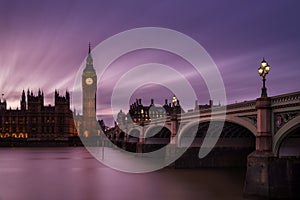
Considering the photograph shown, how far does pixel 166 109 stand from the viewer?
177 m

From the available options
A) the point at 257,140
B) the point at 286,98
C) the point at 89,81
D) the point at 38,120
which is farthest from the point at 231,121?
the point at 89,81

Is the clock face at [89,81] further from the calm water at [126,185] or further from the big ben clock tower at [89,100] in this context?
the calm water at [126,185]

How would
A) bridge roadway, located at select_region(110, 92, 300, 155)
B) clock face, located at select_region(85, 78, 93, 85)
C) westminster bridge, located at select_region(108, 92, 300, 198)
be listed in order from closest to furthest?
westminster bridge, located at select_region(108, 92, 300, 198), bridge roadway, located at select_region(110, 92, 300, 155), clock face, located at select_region(85, 78, 93, 85)

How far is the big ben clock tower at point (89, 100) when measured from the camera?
172 meters

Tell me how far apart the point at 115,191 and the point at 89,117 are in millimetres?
144147

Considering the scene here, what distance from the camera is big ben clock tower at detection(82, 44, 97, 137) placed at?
172 meters

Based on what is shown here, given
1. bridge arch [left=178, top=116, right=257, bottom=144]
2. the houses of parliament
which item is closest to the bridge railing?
bridge arch [left=178, top=116, right=257, bottom=144]

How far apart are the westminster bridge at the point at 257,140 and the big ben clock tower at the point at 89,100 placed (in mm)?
126408

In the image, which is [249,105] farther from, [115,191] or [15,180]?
[15,180]

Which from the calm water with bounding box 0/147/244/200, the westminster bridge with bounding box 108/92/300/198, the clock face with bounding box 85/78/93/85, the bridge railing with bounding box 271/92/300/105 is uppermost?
the clock face with bounding box 85/78/93/85

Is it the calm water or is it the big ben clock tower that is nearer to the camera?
the calm water

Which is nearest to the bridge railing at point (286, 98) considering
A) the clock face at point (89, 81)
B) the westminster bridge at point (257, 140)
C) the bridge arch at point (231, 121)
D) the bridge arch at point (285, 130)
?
the westminster bridge at point (257, 140)

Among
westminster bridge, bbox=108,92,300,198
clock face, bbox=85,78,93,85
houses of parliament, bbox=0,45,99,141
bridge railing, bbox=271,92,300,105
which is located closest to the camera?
westminster bridge, bbox=108,92,300,198

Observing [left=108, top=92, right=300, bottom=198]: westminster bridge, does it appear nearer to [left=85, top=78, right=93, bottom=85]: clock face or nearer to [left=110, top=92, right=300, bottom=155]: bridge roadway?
[left=110, top=92, right=300, bottom=155]: bridge roadway
